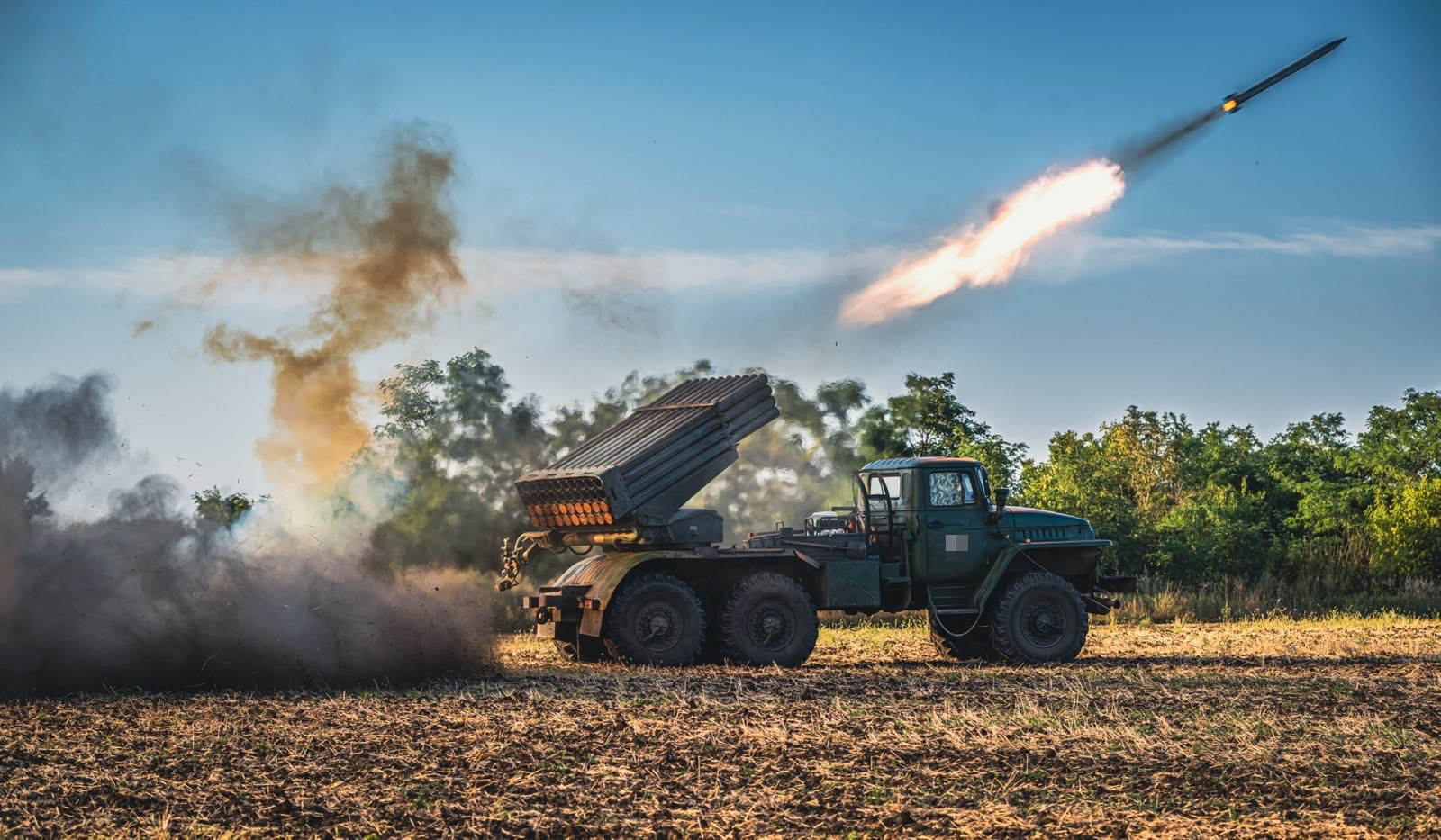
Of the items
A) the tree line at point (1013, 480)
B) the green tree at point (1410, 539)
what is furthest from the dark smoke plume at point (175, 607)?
the green tree at point (1410, 539)

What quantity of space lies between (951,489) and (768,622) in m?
3.74

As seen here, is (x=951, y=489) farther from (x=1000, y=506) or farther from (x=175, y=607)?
(x=175, y=607)

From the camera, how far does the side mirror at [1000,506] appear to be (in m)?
23.4

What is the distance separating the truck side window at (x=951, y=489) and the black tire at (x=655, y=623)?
4281mm

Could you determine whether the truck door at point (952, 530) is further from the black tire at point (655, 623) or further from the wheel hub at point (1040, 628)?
the black tire at point (655, 623)

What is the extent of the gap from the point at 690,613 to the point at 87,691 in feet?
26.8

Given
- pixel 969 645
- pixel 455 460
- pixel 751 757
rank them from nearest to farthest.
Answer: pixel 751 757 < pixel 969 645 < pixel 455 460

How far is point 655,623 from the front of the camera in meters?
22.0

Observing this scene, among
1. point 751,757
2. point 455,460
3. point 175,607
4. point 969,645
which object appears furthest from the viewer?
point 455,460

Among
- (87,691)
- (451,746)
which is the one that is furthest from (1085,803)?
(87,691)

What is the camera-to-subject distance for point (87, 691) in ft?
60.0

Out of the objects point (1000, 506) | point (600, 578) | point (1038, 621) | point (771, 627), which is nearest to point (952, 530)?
point (1000, 506)

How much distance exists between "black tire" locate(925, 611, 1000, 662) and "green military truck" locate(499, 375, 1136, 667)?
29 mm

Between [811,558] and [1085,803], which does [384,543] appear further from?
[1085,803]
